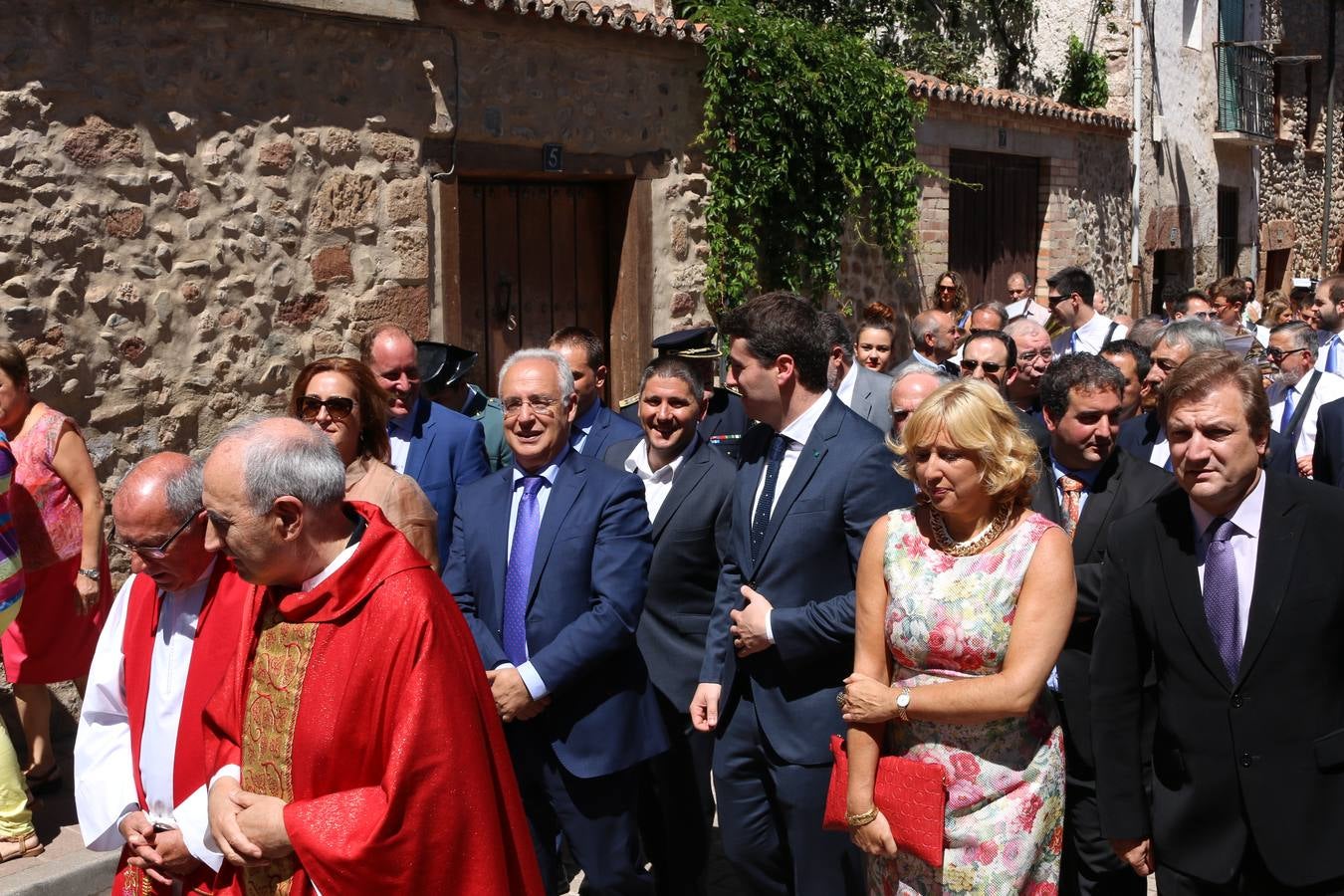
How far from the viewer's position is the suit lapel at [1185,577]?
316 cm

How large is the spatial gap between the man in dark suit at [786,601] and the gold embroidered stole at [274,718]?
139 centimetres

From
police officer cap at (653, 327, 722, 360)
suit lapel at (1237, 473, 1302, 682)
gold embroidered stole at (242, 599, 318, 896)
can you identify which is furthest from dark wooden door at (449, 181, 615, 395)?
suit lapel at (1237, 473, 1302, 682)

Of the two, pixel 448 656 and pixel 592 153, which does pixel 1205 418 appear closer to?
pixel 448 656

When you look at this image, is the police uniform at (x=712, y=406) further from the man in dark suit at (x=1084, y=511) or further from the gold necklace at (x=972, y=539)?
the gold necklace at (x=972, y=539)

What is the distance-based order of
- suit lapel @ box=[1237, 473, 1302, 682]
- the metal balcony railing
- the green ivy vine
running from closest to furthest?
suit lapel @ box=[1237, 473, 1302, 682]
the green ivy vine
the metal balcony railing

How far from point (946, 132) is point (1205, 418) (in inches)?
381

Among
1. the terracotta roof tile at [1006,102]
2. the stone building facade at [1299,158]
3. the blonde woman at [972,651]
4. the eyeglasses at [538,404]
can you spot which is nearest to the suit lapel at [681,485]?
the eyeglasses at [538,404]

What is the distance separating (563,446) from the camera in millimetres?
4191

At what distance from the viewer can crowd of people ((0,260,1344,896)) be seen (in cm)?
273

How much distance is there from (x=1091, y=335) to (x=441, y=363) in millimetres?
3971

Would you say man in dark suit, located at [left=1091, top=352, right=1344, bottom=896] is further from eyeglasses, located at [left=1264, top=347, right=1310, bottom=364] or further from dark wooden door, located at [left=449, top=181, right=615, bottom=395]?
dark wooden door, located at [left=449, top=181, right=615, bottom=395]

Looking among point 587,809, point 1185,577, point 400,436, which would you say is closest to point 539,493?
point 587,809

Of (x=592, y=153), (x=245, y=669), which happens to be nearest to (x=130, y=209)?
(x=592, y=153)

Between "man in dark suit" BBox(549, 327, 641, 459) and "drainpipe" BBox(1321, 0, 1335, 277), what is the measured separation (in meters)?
21.2
